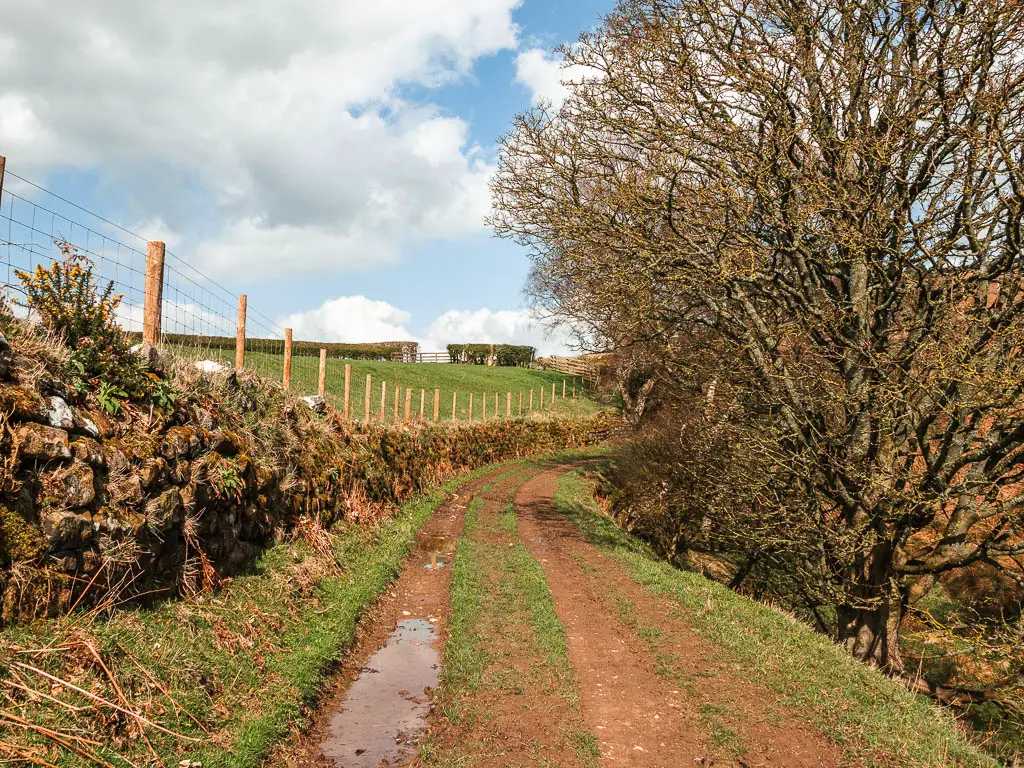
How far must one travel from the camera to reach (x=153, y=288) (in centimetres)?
878

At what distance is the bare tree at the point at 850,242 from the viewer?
28.4 feet

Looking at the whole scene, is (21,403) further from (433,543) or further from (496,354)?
(496,354)

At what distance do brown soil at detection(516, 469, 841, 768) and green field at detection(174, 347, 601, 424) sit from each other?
1768cm

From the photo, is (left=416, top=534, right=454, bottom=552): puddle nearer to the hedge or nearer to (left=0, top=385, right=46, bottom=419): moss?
(left=0, top=385, right=46, bottom=419): moss

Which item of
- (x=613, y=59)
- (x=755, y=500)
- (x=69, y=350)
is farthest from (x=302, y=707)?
(x=613, y=59)

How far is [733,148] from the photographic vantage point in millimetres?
10164

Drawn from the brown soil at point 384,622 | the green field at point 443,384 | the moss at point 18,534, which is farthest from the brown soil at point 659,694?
the green field at point 443,384

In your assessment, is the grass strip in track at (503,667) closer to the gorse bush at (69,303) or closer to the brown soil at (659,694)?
the brown soil at (659,694)

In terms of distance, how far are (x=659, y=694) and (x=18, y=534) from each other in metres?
5.42

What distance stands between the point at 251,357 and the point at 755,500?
63.4ft

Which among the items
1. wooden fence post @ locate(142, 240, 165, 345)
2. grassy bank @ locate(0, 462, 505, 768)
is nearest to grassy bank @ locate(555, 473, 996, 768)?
grassy bank @ locate(0, 462, 505, 768)

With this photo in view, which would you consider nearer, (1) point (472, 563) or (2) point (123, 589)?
(2) point (123, 589)

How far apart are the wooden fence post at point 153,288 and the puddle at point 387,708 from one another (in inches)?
197

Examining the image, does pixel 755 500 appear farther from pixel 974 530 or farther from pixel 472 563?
pixel 472 563
